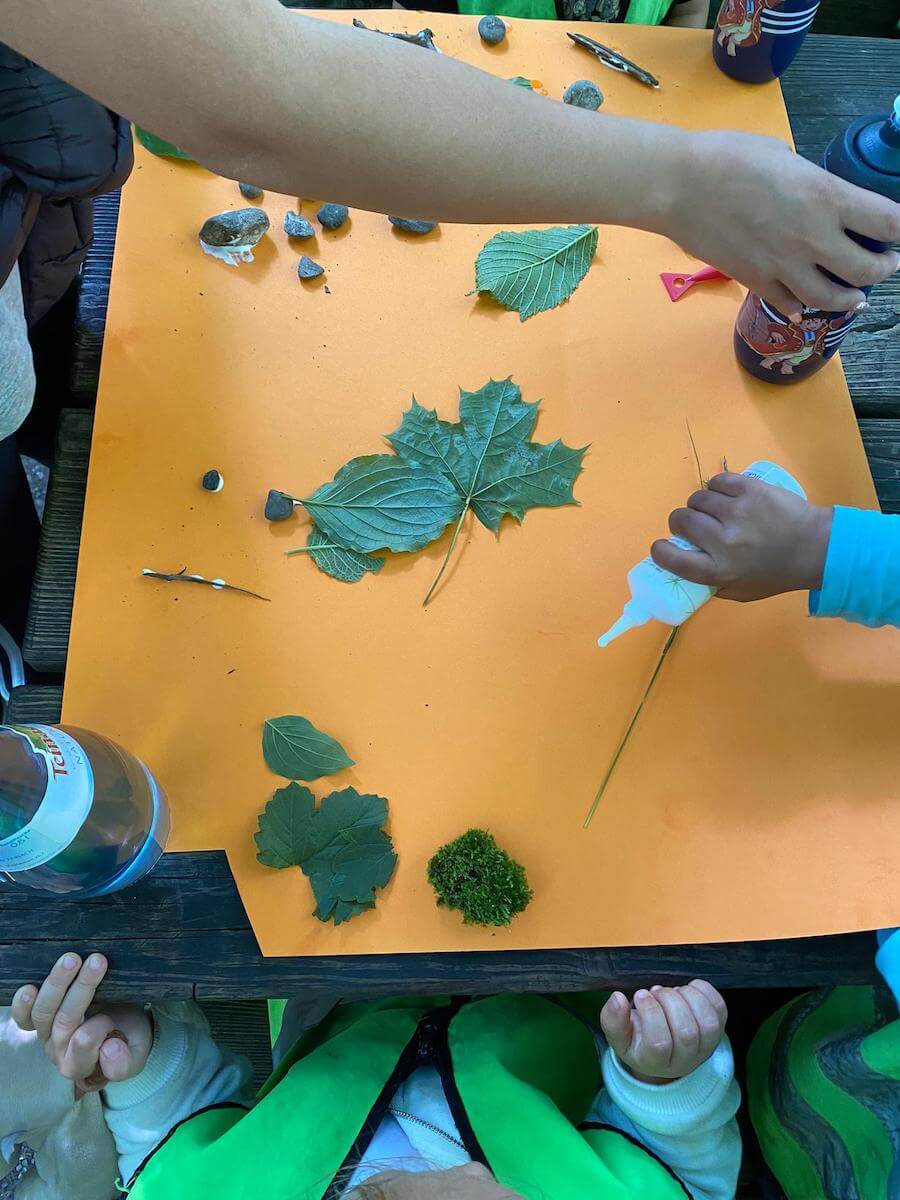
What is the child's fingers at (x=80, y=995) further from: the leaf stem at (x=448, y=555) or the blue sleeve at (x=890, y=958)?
the blue sleeve at (x=890, y=958)

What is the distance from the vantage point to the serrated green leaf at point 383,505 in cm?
86

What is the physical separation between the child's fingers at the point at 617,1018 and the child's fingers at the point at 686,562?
369 millimetres

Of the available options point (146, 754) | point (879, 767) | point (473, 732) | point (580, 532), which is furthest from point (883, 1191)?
point (146, 754)

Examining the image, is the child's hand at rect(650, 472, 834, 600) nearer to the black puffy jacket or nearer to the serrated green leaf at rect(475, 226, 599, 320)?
the serrated green leaf at rect(475, 226, 599, 320)

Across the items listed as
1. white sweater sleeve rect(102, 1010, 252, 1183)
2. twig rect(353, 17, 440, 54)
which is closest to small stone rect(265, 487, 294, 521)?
white sweater sleeve rect(102, 1010, 252, 1183)

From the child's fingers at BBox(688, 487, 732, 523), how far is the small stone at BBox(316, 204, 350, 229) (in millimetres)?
512

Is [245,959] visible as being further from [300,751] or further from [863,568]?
[863,568]

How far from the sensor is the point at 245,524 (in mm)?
874

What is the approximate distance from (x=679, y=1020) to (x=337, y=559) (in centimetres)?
51

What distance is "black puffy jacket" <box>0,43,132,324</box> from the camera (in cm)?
71

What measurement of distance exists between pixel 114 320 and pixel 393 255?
1.04 feet

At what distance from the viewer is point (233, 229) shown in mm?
979

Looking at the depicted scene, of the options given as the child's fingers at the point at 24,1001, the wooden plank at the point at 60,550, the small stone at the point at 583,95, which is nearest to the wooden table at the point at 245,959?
the child's fingers at the point at 24,1001

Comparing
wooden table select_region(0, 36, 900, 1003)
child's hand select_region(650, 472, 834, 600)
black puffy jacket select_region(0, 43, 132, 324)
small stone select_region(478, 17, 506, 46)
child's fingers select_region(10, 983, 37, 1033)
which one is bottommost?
child's fingers select_region(10, 983, 37, 1033)
